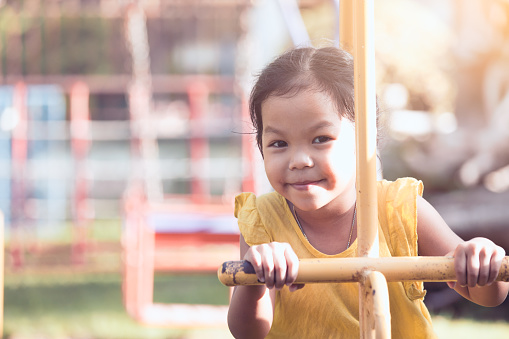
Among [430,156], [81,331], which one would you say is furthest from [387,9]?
[81,331]

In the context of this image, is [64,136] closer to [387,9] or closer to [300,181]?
[387,9]

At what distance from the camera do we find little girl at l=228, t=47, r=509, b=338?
1363 mm

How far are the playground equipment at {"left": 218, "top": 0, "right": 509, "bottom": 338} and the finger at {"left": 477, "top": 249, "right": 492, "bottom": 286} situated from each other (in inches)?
0.8

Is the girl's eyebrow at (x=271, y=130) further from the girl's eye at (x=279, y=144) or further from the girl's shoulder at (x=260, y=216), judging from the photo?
the girl's shoulder at (x=260, y=216)

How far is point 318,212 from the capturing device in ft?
5.04

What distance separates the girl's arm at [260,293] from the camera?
3.53ft

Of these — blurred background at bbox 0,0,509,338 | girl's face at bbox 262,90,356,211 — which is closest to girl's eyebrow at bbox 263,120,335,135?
girl's face at bbox 262,90,356,211

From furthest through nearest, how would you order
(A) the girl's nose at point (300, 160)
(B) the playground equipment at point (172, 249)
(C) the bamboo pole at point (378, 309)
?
(B) the playground equipment at point (172, 249)
(A) the girl's nose at point (300, 160)
(C) the bamboo pole at point (378, 309)

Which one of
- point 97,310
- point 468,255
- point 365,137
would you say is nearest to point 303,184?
point 365,137

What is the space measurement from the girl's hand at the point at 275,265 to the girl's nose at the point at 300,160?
27 cm

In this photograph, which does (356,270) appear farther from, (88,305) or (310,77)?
(88,305)

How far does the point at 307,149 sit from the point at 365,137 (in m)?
0.24

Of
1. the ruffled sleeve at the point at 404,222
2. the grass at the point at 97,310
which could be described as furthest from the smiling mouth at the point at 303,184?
the grass at the point at 97,310

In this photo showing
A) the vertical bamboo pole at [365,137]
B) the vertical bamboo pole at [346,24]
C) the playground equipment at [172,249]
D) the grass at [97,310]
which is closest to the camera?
the vertical bamboo pole at [365,137]
